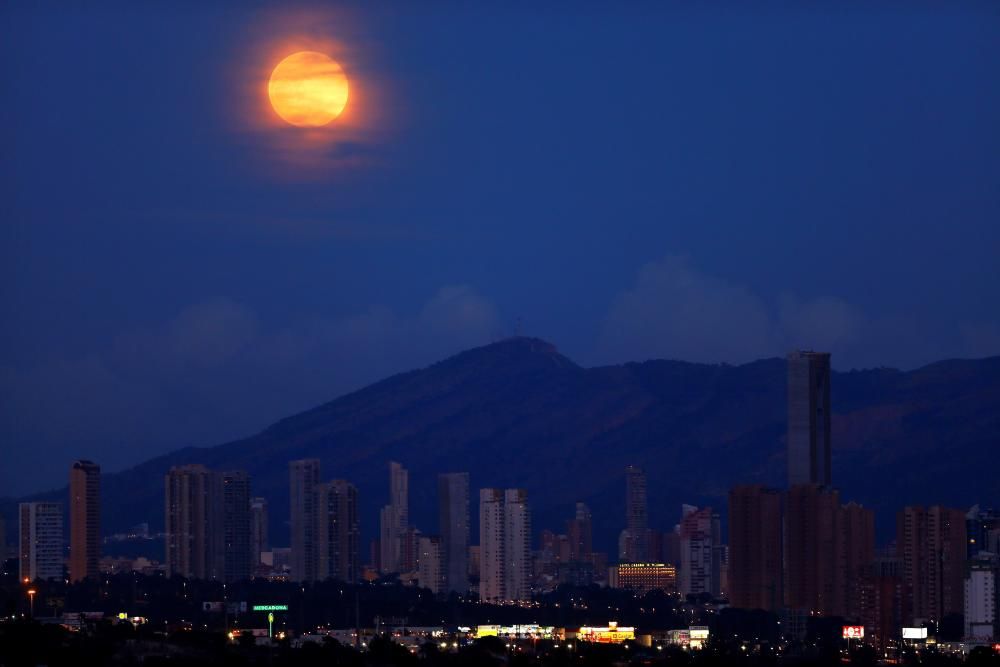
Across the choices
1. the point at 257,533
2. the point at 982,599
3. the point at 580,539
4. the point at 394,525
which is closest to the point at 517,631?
the point at 982,599

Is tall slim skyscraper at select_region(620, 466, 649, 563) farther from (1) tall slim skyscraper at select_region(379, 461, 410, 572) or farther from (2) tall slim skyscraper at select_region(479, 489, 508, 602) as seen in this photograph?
(2) tall slim skyscraper at select_region(479, 489, 508, 602)

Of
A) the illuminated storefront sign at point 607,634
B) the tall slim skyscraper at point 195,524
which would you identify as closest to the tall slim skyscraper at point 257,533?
the tall slim skyscraper at point 195,524

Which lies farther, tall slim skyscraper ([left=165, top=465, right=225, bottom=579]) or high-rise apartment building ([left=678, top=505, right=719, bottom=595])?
high-rise apartment building ([left=678, top=505, right=719, bottom=595])

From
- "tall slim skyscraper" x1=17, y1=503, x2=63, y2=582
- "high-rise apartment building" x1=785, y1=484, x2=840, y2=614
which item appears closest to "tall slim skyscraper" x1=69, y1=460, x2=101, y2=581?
"tall slim skyscraper" x1=17, y1=503, x2=63, y2=582

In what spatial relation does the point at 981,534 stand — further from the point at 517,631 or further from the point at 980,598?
the point at 517,631

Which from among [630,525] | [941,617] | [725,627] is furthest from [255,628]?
[630,525]

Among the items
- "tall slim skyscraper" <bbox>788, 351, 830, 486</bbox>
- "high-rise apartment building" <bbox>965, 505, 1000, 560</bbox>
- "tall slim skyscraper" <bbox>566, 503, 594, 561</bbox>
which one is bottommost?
"tall slim skyscraper" <bbox>566, 503, 594, 561</bbox>

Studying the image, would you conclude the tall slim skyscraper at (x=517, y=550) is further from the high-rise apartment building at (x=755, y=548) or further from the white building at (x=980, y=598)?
the white building at (x=980, y=598)

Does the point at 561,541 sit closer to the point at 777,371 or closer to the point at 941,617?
the point at 941,617
